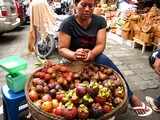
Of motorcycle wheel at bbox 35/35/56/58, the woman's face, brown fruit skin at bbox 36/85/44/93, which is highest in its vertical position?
the woman's face

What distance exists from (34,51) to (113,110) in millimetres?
3826

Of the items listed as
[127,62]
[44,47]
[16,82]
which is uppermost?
[16,82]

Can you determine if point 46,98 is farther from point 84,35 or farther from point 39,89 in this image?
point 84,35

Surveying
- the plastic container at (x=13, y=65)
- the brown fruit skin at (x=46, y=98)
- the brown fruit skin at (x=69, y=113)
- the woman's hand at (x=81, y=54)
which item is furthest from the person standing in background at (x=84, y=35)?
the brown fruit skin at (x=69, y=113)

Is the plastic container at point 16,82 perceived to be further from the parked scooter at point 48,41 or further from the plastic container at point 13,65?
the parked scooter at point 48,41

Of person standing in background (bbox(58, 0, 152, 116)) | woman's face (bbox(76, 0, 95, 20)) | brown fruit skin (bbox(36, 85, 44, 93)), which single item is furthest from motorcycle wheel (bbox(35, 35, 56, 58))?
brown fruit skin (bbox(36, 85, 44, 93))

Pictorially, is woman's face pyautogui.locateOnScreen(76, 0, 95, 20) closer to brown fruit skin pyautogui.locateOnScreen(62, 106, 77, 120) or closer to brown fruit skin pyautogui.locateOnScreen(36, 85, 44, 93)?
brown fruit skin pyautogui.locateOnScreen(36, 85, 44, 93)

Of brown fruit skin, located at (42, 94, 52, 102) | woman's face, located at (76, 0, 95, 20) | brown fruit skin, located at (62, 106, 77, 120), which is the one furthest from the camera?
woman's face, located at (76, 0, 95, 20)

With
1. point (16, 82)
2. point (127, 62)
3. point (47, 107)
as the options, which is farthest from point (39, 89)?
point (127, 62)

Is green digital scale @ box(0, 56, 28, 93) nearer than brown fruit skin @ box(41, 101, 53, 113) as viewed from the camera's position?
No

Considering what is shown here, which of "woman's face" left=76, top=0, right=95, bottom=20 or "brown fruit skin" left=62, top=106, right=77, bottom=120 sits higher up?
"woman's face" left=76, top=0, right=95, bottom=20

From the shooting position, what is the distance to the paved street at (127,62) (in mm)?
3109

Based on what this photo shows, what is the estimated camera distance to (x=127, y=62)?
14.4 feet

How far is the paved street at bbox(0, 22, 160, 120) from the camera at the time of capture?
122 inches
